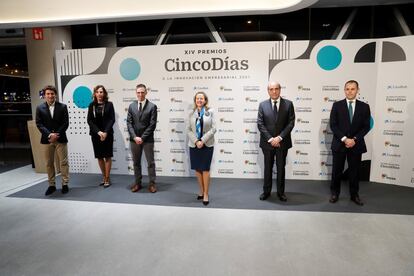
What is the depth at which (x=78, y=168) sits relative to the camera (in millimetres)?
6109

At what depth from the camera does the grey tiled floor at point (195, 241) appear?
267cm

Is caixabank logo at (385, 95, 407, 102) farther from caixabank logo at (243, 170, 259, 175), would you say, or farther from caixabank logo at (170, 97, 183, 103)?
caixabank logo at (170, 97, 183, 103)

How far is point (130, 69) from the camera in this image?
5691 millimetres

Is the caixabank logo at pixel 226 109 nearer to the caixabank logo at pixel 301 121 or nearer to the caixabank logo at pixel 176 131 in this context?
the caixabank logo at pixel 176 131

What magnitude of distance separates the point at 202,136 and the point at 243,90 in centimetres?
160

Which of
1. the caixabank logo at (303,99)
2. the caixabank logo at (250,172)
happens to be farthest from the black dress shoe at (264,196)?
the caixabank logo at (303,99)

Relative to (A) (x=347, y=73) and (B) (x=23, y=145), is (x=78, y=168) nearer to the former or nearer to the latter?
(B) (x=23, y=145)

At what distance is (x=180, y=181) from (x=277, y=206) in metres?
1.97

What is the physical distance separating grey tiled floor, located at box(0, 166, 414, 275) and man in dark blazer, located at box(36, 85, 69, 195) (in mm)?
794

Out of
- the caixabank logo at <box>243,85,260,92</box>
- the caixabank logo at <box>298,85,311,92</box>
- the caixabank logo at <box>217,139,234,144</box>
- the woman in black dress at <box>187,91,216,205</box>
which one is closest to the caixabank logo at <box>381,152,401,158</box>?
the caixabank logo at <box>298,85,311,92</box>

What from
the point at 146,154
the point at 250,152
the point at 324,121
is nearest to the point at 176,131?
the point at 146,154

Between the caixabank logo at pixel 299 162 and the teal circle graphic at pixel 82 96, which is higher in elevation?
the teal circle graphic at pixel 82 96

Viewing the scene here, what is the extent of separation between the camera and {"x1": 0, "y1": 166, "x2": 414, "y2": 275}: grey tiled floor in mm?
2672

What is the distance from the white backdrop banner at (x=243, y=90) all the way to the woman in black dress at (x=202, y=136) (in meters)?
1.30
